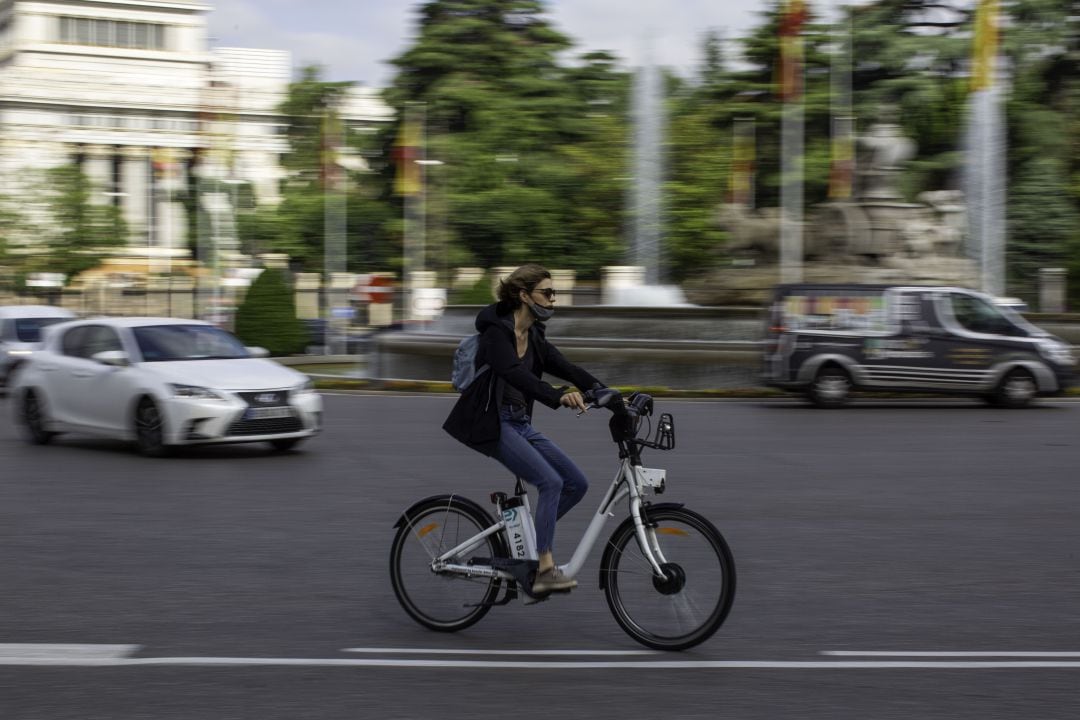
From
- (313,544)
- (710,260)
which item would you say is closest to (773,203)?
(710,260)

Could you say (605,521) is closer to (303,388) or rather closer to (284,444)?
A: (303,388)

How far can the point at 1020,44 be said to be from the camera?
201 ft

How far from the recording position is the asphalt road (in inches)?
229

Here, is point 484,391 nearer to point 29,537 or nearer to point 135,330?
point 29,537

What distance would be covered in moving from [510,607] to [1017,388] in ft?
54.0

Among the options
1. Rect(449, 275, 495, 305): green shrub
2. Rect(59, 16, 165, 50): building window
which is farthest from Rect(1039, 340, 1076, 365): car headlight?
Rect(59, 16, 165, 50): building window

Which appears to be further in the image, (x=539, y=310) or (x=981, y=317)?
(x=981, y=317)

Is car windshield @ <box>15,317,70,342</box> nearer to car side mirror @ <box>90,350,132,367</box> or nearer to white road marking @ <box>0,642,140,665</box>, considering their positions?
car side mirror @ <box>90,350,132,367</box>

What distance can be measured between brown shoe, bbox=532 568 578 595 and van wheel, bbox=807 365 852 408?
16.6 metres

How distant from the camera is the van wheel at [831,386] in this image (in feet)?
75.2

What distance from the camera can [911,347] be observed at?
890 inches

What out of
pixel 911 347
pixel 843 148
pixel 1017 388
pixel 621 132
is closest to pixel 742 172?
pixel 843 148

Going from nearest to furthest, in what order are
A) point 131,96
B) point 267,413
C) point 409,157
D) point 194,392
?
point 194,392, point 267,413, point 409,157, point 131,96

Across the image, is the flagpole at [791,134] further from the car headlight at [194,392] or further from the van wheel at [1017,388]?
the car headlight at [194,392]
